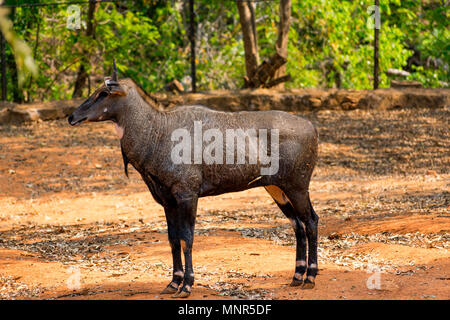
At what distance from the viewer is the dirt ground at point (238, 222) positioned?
6.97 meters

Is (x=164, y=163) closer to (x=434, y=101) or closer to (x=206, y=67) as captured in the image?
(x=434, y=101)

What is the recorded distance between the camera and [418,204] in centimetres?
1114

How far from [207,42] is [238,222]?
12.3 metres

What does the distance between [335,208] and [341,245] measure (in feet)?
8.72

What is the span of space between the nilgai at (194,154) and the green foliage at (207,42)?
1204 cm

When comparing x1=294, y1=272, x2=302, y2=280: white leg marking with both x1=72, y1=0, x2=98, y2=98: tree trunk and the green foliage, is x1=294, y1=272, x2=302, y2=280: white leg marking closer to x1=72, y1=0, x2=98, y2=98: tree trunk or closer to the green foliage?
the green foliage

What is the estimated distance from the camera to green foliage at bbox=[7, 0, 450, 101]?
750 inches

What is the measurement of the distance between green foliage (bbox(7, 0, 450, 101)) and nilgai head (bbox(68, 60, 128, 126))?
1204 centimetres

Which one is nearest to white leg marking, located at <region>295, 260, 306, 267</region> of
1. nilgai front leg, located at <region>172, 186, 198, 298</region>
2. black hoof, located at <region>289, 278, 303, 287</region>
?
black hoof, located at <region>289, 278, 303, 287</region>

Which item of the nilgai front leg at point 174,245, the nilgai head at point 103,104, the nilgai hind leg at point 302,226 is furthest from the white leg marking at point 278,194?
the nilgai head at point 103,104

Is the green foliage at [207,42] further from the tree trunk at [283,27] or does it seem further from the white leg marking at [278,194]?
the white leg marking at [278,194]

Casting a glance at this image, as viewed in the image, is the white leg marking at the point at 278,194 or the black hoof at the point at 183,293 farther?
the white leg marking at the point at 278,194

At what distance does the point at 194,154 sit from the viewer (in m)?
6.37
